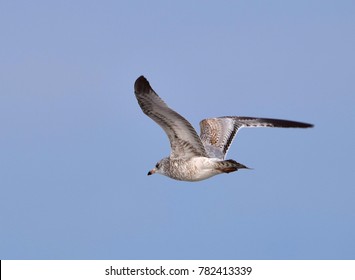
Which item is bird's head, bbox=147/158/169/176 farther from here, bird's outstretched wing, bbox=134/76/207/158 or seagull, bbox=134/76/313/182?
bird's outstretched wing, bbox=134/76/207/158

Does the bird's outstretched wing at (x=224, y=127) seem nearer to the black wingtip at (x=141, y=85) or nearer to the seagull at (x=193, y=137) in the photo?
the seagull at (x=193, y=137)

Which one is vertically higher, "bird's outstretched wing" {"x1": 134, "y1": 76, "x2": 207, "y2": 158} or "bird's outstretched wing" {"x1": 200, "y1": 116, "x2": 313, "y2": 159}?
"bird's outstretched wing" {"x1": 200, "y1": 116, "x2": 313, "y2": 159}

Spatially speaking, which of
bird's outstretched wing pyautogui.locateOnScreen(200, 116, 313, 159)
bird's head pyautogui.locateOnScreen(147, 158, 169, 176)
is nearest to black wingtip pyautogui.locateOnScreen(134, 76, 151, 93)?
bird's head pyautogui.locateOnScreen(147, 158, 169, 176)

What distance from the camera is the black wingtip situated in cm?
2108

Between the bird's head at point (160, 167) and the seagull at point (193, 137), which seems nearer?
the seagull at point (193, 137)

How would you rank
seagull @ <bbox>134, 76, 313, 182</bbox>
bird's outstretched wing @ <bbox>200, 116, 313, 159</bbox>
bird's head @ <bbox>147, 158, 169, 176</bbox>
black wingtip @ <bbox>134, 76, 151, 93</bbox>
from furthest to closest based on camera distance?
bird's outstretched wing @ <bbox>200, 116, 313, 159</bbox>
bird's head @ <bbox>147, 158, 169, 176</bbox>
seagull @ <bbox>134, 76, 313, 182</bbox>
black wingtip @ <bbox>134, 76, 151, 93</bbox>

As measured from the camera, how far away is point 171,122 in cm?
2173

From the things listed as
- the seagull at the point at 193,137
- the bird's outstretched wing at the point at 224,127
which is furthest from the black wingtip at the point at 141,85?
the bird's outstretched wing at the point at 224,127

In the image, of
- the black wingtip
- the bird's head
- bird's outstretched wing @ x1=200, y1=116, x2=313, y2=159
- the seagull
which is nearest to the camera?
the black wingtip

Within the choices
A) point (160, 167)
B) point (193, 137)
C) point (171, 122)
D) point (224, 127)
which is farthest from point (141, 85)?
point (224, 127)

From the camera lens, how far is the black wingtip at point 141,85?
2108cm

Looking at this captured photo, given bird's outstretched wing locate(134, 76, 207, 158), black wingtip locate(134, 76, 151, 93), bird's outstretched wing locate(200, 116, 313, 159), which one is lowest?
bird's outstretched wing locate(134, 76, 207, 158)
